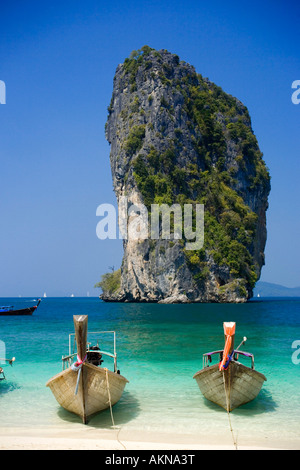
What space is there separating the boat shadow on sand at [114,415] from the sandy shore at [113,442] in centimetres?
59

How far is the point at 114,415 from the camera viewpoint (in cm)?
894

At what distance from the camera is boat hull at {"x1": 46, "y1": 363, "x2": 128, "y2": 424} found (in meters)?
7.99

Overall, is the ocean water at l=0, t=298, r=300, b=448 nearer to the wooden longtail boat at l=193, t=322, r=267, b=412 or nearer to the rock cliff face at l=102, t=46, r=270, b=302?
the wooden longtail boat at l=193, t=322, r=267, b=412

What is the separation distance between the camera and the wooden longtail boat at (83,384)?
782 centimetres

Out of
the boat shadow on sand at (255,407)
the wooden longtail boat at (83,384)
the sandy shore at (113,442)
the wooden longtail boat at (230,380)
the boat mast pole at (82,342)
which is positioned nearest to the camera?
the sandy shore at (113,442)

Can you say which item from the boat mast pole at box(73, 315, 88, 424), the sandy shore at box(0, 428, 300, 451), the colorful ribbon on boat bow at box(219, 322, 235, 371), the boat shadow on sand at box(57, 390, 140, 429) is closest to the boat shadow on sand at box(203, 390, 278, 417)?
the colorful ribbon on boat bow at box(219, 322, 235, 371)

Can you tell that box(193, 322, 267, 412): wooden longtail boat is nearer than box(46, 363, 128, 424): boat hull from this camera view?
No

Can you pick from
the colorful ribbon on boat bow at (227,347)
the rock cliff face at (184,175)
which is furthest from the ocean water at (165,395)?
the rock cliff face at (184,175)

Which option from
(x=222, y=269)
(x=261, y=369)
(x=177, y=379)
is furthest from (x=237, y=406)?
(x=222, y=269)

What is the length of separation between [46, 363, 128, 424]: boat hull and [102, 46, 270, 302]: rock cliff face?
51.6 metres

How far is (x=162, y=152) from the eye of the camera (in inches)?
2547

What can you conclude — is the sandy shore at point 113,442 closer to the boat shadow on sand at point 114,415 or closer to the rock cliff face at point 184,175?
the boat shadow on sand at point 114,415

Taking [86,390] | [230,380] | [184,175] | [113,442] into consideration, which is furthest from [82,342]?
[184,175]

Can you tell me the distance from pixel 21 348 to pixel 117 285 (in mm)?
62165
